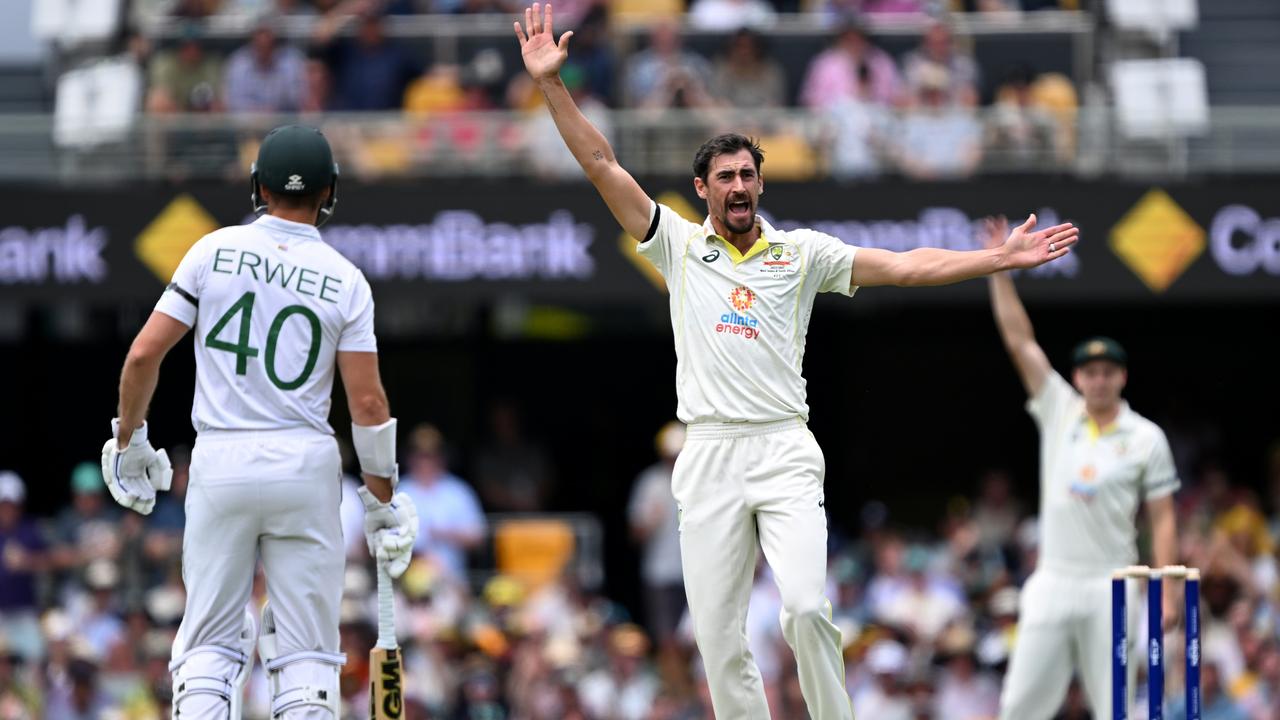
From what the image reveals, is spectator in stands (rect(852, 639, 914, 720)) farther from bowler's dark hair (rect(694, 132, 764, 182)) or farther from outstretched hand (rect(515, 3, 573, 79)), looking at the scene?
outstretched hand (rect(515, 3, 573, 79))

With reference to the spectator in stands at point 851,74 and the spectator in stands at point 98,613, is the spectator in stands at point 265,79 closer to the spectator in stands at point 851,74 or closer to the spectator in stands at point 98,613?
the spectator in stands at point 98,613

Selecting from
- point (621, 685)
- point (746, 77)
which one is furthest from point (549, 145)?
point (621, 685)

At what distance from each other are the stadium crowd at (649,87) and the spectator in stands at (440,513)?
2219mm

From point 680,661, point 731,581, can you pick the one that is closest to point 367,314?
point 731,581

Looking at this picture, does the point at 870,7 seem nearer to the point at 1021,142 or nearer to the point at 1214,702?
the point at 1021,142

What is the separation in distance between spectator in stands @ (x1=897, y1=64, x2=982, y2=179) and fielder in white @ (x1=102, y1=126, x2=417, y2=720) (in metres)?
8.03

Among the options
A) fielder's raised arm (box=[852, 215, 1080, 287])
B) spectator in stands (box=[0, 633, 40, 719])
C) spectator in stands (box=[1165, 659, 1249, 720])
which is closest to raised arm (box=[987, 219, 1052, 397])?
fielder's raised arm (box=[852, 215, 1080, 287])

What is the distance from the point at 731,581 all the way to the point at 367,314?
165 cm

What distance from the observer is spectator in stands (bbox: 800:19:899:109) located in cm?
1480

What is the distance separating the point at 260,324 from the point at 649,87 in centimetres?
828

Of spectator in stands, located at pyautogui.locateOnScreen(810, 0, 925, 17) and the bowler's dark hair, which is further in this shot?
spectator in stands, located at pyautogui.locateOnScreen(810, 0, 925, 17)

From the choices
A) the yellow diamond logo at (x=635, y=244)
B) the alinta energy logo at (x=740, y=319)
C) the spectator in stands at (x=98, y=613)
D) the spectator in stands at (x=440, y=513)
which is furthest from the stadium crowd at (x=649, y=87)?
the alinta energy logo at (x=740, y=319)

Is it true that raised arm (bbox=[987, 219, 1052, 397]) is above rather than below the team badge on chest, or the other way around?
below

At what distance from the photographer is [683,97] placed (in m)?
14.6
